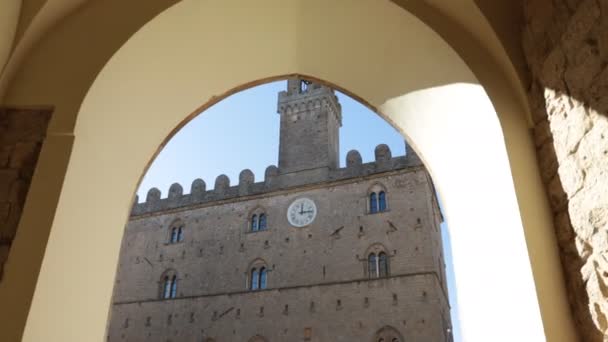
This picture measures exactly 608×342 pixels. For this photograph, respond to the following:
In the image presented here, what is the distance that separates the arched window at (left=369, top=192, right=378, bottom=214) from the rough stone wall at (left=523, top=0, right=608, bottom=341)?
19.0 m

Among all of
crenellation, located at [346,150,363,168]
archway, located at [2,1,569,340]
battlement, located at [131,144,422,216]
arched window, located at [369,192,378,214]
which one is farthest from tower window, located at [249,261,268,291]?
archway, located at [2,1,569,340]

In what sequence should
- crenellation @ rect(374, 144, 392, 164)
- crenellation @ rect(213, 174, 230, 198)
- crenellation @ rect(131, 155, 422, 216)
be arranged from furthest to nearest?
crenellation @ rect(213, 174, 230, 198) < crenellation @ rect(374, 144, 392, 164) < crenellation @ rect(131, 155, 422, 216)

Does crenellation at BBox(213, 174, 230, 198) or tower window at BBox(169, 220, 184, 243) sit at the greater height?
crenellation at BBox(213, 174, 230, 198)

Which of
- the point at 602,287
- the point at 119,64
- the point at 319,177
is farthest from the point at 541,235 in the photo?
the point at 319,177

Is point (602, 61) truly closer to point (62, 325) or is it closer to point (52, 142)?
point (52, 142)

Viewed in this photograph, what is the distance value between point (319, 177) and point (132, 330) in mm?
10507

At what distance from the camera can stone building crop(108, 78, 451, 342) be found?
1903 centimetres

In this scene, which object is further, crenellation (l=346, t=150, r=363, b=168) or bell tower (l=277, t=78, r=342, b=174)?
bell tower (l=277, t=78, r=342, b=174)

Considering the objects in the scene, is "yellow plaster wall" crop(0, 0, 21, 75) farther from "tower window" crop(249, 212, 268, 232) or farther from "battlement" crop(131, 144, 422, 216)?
"tower window" crop(249, 212, 268, 232)

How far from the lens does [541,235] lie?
1.94 metres

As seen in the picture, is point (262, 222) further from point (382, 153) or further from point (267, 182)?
point (382, 153)

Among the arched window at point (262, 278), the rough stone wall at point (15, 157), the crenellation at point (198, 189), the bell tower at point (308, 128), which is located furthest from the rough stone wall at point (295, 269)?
the rough stone wall at point (15, 157)

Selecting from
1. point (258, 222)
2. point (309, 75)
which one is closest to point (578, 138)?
point (309, 75)

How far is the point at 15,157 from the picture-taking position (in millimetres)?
2154
